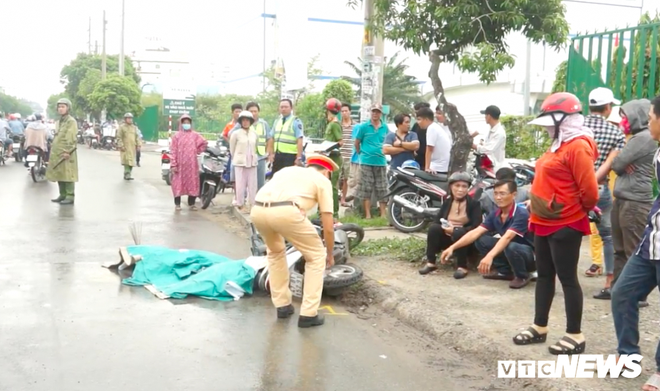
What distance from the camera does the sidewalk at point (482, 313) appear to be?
5.18 meters

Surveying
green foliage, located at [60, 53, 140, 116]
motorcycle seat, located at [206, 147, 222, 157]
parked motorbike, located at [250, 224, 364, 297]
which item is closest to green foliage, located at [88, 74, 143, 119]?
green foliage, located at [60, 53, 140, 116]

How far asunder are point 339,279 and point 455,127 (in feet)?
9.04

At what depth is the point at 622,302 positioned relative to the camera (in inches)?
184

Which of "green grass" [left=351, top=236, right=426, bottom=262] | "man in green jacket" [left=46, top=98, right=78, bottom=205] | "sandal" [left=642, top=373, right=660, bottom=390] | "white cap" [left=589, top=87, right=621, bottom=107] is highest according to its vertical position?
"white cap" [left=589, top=87, right=621, bottom=107]

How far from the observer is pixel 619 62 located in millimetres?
9508

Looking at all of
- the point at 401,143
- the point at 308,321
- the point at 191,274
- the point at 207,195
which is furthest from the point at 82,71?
the point at 308,321

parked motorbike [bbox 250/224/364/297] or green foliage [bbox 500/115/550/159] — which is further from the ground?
green foliage [bbox 500/115/550/159]

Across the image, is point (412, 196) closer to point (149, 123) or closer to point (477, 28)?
point (477, 28)

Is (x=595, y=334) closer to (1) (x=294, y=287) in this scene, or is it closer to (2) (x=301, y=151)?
(1) (x=294, y=287)

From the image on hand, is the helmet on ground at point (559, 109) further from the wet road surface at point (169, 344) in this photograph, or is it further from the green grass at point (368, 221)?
the green grass at point (368, 221)

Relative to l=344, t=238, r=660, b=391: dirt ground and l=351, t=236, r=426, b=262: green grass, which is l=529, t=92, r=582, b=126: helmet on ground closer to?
l=344, t=238, r=660, b=391: dirt ground

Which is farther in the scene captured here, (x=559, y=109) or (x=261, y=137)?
(x=261, y=137)

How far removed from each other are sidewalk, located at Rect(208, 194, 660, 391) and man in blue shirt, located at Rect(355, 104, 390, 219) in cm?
283

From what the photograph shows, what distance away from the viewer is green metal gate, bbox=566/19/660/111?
9094 mm
